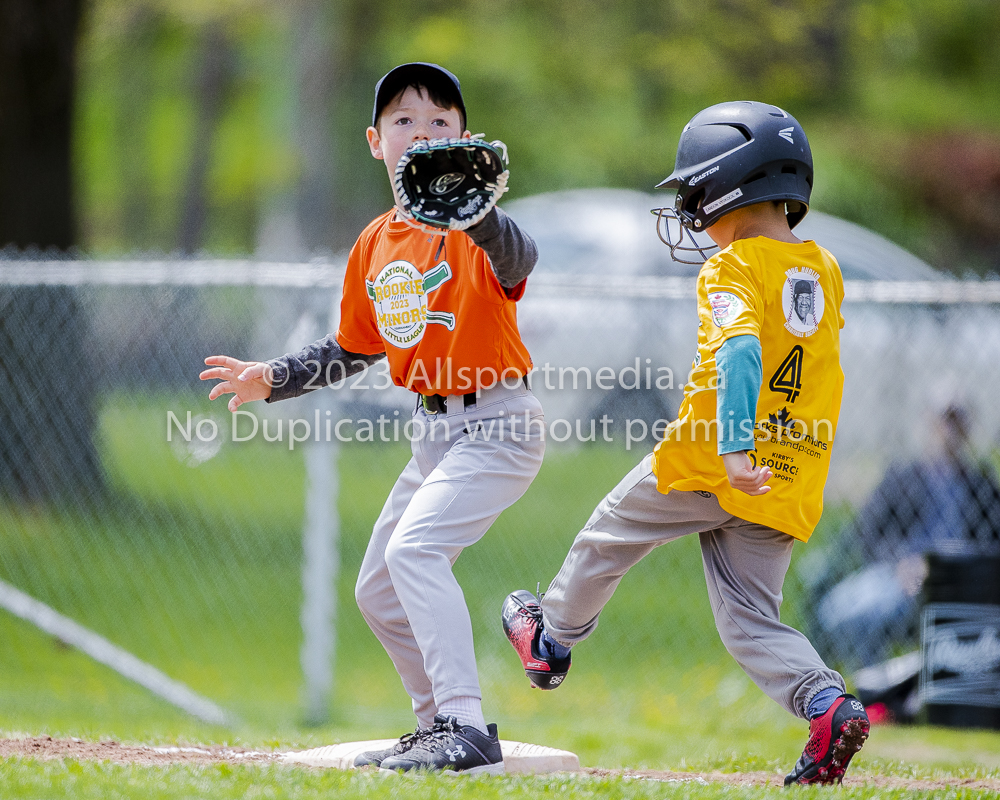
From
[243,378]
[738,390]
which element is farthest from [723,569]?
[243,378]

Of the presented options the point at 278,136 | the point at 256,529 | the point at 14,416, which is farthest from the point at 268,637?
the point at 278,136

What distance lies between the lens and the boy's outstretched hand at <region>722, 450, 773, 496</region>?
296 cm

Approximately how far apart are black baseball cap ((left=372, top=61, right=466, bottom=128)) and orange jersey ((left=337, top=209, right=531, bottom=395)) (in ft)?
1.28

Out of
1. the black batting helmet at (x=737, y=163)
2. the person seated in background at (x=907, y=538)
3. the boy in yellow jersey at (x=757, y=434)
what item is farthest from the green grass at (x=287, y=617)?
the black batting helmet at (x=737, y=163)

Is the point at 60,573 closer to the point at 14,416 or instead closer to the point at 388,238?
the point at 14,416

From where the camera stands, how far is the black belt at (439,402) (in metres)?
3.39

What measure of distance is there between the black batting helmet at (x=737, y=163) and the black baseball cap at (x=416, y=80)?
2.29 ft

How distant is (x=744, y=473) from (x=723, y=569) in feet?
1.82

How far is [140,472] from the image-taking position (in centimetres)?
756

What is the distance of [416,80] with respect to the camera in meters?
3.38

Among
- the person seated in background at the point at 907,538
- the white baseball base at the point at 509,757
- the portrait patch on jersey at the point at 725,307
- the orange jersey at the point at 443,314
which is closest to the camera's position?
the portrait patch on jersey at the point at 725,307

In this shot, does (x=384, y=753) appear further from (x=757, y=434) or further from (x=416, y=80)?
(x=416, y=80)

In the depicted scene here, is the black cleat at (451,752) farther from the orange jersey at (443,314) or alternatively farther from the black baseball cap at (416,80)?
the black baseball cap at (416,80)

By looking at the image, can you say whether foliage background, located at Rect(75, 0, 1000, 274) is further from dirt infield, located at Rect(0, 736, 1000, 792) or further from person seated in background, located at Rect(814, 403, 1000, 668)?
dirt infield, located at Rect(0, 736, 1000, 792)
